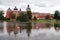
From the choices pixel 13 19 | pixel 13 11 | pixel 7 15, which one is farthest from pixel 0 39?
pixel 13 11

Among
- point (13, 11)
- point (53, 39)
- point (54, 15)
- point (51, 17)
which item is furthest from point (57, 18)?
point (53, 39)

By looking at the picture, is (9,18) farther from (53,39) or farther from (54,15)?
(53,39)

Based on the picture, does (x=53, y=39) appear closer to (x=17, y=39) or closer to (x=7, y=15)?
(x=17, y=39)

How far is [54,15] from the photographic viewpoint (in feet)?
154

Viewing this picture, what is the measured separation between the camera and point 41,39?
13.5 m

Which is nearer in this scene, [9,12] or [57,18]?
[57,18]

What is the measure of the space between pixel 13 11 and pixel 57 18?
21172 mm

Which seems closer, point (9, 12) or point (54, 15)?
point (54, 15)

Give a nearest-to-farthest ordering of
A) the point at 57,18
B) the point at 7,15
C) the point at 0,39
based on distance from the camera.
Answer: the point at 0,39 → the point at 57,18 → the point at 7,15

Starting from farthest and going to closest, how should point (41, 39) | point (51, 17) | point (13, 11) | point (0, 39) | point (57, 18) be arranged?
point (13, 11)
point (51, 17)
point (57, 18)
point (41, 39)
point (0, 39)

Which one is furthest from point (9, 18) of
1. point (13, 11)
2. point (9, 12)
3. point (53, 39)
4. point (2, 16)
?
point (53, 39)

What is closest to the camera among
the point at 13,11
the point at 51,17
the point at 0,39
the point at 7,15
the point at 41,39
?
the point at 0,39

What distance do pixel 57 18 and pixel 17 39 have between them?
32.4 meters

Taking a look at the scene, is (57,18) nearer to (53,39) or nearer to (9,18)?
(9,18)
